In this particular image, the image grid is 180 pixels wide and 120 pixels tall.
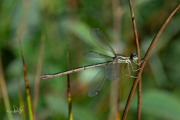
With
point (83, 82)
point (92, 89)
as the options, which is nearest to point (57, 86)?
point (83, 82)

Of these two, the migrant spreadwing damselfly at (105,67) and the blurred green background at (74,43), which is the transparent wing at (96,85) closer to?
the migrant spreadwing damselfly at (105,67)

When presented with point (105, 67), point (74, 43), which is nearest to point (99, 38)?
point (105, 67)

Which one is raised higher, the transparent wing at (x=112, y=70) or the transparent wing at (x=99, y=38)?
the transparent wing at (x=99, y=38)

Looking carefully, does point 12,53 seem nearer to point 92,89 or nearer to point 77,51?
point 77,51

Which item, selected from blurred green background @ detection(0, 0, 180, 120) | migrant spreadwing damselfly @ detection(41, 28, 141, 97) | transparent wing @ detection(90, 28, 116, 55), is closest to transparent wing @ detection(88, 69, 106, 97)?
migrant spreadwing damselfly @ detection(41, 28, 141, 97)

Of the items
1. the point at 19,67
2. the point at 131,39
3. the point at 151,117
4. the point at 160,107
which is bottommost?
the point at 151,117

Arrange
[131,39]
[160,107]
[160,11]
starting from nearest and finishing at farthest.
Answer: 1. [160,107]
2. [131,39]
3. [160,11]

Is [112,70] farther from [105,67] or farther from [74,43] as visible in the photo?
[74,43]

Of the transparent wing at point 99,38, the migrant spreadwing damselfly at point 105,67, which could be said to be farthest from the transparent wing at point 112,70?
the transparent wing at point 99,38
